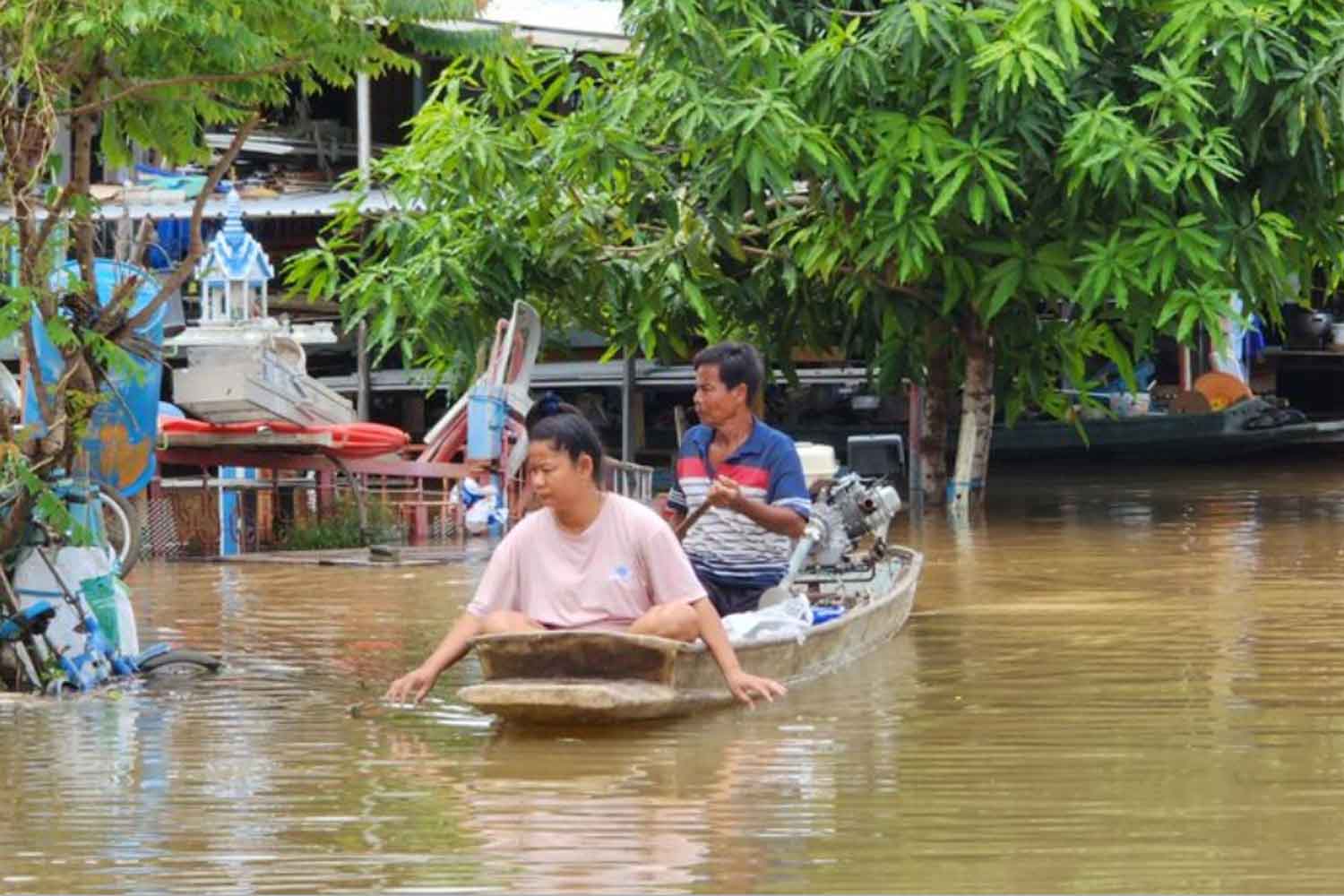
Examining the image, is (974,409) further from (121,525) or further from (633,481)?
(121,525)

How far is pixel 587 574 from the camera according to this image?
904 centimetres

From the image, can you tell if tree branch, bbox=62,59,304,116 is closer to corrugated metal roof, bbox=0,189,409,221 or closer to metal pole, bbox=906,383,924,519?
corrugated metal roof, bbox=0,189,409,221

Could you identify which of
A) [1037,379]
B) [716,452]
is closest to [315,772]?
[716,452]

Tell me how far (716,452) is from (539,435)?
1893 mm

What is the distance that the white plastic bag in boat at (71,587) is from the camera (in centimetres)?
1017

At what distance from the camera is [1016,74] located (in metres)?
17.4

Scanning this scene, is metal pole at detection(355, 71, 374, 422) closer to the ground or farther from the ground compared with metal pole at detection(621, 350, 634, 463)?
farther from the ground

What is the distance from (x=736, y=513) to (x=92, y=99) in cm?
300

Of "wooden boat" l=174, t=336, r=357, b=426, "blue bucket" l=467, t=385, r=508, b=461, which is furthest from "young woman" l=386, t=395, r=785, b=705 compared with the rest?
"blue bucket" l=467, t=385, r=508, b=461

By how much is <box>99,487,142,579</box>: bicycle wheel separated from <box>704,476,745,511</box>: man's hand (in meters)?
4.16

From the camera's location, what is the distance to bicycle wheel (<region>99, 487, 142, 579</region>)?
43.1 ft

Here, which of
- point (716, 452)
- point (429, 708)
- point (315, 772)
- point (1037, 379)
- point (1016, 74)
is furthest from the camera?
point (1037, 379)

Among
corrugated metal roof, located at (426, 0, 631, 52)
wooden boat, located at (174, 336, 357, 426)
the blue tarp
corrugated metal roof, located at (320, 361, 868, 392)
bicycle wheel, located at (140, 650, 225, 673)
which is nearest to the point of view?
the blue tarp

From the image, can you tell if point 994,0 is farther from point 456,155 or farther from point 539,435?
point 539,435
